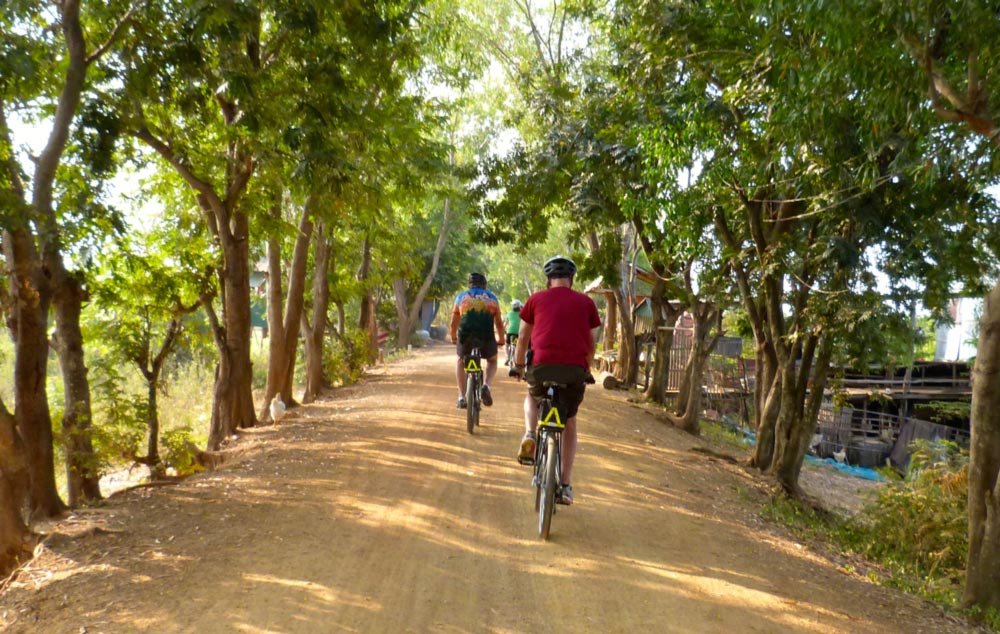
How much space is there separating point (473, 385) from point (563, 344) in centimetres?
414

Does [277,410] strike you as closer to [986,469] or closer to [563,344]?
[563,344]

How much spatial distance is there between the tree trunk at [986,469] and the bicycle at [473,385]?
5.35m

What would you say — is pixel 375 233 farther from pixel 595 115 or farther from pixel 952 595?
pixel 952 595

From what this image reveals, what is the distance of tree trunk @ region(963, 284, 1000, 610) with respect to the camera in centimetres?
616

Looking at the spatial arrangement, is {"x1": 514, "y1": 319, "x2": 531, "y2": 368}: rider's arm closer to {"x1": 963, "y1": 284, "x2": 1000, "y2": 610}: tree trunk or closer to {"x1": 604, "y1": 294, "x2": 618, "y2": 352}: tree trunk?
{"x1": 963, "y1": 284, "x2": 1000, "y2": 610}: tree trunk

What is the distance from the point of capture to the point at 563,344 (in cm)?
600

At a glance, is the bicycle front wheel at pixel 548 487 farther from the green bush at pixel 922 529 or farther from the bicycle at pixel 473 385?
the bicycle at pixel 473 385

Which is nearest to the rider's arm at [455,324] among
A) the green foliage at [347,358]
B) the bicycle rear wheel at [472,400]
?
the bicycle rear wheel at [472,400]

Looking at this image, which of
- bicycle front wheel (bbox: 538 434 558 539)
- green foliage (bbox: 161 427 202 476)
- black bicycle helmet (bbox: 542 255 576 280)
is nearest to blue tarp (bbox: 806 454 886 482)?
green foliage (bbox: 161 427 202 476)

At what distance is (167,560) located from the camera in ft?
17.7

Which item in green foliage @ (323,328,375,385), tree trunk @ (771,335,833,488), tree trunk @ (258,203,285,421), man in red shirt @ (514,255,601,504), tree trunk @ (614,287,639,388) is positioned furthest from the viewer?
tree trunk @ (614,287,639,388)

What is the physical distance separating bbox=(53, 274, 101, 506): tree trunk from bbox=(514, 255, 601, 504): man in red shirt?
4635 mm

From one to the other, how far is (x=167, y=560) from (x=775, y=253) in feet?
25.7

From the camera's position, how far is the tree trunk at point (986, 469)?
243 inches
